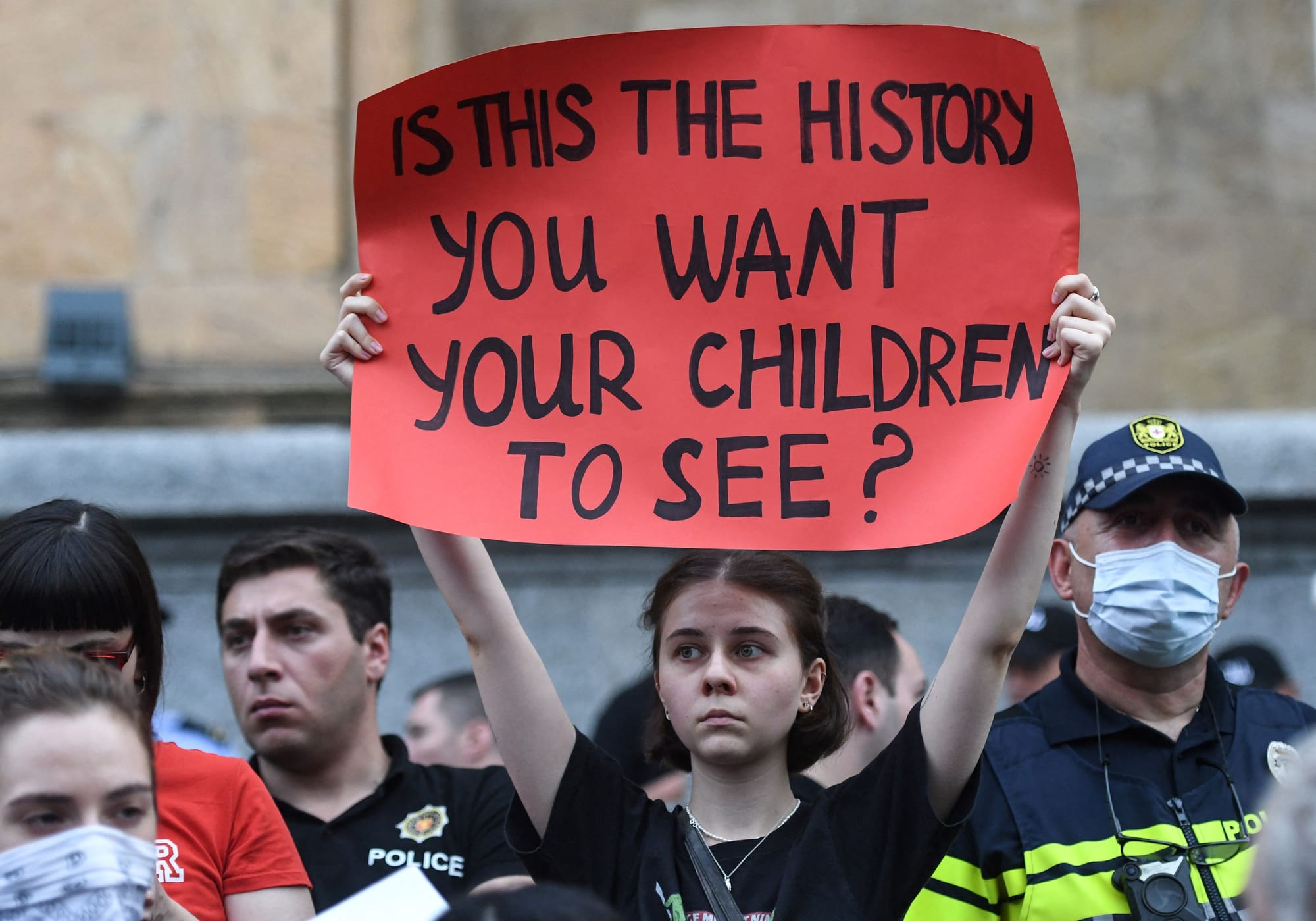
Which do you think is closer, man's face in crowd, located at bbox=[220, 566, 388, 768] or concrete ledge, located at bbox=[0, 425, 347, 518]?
man's face in crowd, located at bbox=[220, 566, 388, 768]

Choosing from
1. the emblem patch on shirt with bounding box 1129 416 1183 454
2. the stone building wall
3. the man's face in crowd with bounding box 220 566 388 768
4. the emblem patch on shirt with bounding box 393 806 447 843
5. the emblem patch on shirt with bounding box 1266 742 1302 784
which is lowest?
the emblem patch on shirt with bounding box 393 806 447 843

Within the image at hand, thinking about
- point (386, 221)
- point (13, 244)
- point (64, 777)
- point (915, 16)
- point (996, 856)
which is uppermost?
point (915, 16)

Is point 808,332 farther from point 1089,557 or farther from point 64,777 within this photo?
point 64,777

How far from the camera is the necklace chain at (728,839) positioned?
2863 millimetres

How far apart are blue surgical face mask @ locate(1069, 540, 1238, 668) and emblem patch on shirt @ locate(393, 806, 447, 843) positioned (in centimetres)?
146

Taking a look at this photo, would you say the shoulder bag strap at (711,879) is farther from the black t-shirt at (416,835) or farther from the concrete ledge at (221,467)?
the concrete ledge at (221,467)

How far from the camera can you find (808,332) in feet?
10.3

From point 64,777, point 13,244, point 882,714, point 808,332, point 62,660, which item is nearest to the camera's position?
point 64,777

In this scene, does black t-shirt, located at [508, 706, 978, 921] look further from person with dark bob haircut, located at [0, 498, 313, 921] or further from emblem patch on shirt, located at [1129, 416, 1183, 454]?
emblem patch on shirt, located at [1129, 416, 1183, 454]

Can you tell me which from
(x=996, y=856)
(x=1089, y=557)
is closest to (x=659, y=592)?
(x=996, y=856)

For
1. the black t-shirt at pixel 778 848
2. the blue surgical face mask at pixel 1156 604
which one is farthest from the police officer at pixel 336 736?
the blue surgical face mask at pixel 1156 604

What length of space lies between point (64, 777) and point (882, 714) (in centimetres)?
229

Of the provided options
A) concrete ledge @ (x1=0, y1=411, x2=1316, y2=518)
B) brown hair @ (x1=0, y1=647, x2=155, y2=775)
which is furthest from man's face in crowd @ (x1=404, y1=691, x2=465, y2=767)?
brown hair @ (x1=0, y1=647, x2=155, y2=775)

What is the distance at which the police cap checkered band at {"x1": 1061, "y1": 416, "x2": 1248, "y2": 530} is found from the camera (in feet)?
11.6
